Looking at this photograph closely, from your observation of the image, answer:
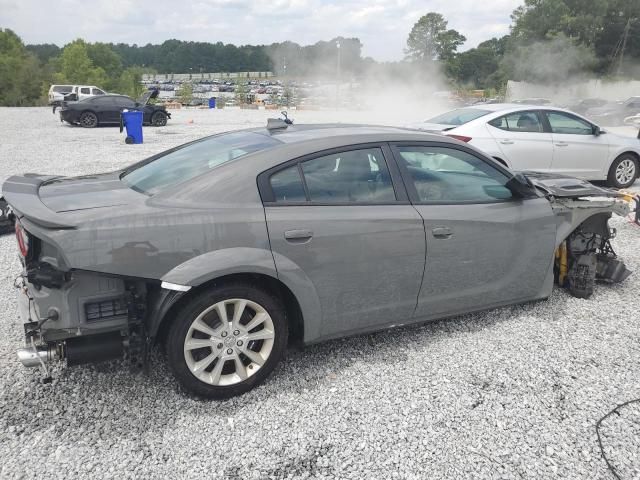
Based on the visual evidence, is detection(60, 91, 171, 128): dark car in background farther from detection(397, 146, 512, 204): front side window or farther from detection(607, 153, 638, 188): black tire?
detection(397, 146, 512, 204): front side window

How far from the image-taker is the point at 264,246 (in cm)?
278

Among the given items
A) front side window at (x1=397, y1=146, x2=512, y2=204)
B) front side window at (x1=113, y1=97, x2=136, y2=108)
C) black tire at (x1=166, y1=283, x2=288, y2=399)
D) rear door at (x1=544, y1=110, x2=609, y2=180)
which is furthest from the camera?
front side window at (x1=113, y1=97, x2=136, y2=108)

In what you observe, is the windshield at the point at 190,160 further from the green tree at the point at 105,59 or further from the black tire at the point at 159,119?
the green tree at the point at 105,59

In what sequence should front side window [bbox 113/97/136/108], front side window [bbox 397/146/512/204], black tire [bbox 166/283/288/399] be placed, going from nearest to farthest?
black tire [bbox 166/283/288/399] → front side window [bbox 397/146/512/204] → front side window [bbox 113/97/136/108]

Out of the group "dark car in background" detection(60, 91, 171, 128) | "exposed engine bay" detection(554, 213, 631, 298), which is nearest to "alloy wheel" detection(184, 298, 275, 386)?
"exposed engine bay" detection(554, 213, 631, 298)

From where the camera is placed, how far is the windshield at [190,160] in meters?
3.05

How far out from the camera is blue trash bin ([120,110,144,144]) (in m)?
14.9

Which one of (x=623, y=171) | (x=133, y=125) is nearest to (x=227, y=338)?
(x=623, y=171)

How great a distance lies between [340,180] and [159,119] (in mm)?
20049

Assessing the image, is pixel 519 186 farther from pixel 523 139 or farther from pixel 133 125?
pixel 133 125

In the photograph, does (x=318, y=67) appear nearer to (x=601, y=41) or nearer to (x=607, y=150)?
(x=607, y=150)

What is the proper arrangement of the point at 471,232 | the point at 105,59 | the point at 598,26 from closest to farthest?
the point at 471,232 → the point at 598,26 → the point at 105,59

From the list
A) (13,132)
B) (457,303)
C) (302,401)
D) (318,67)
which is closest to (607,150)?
(457,303)

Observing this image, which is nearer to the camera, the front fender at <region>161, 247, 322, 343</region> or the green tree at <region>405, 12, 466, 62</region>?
the front fender at <region>161, 247, 322, 343</region>
